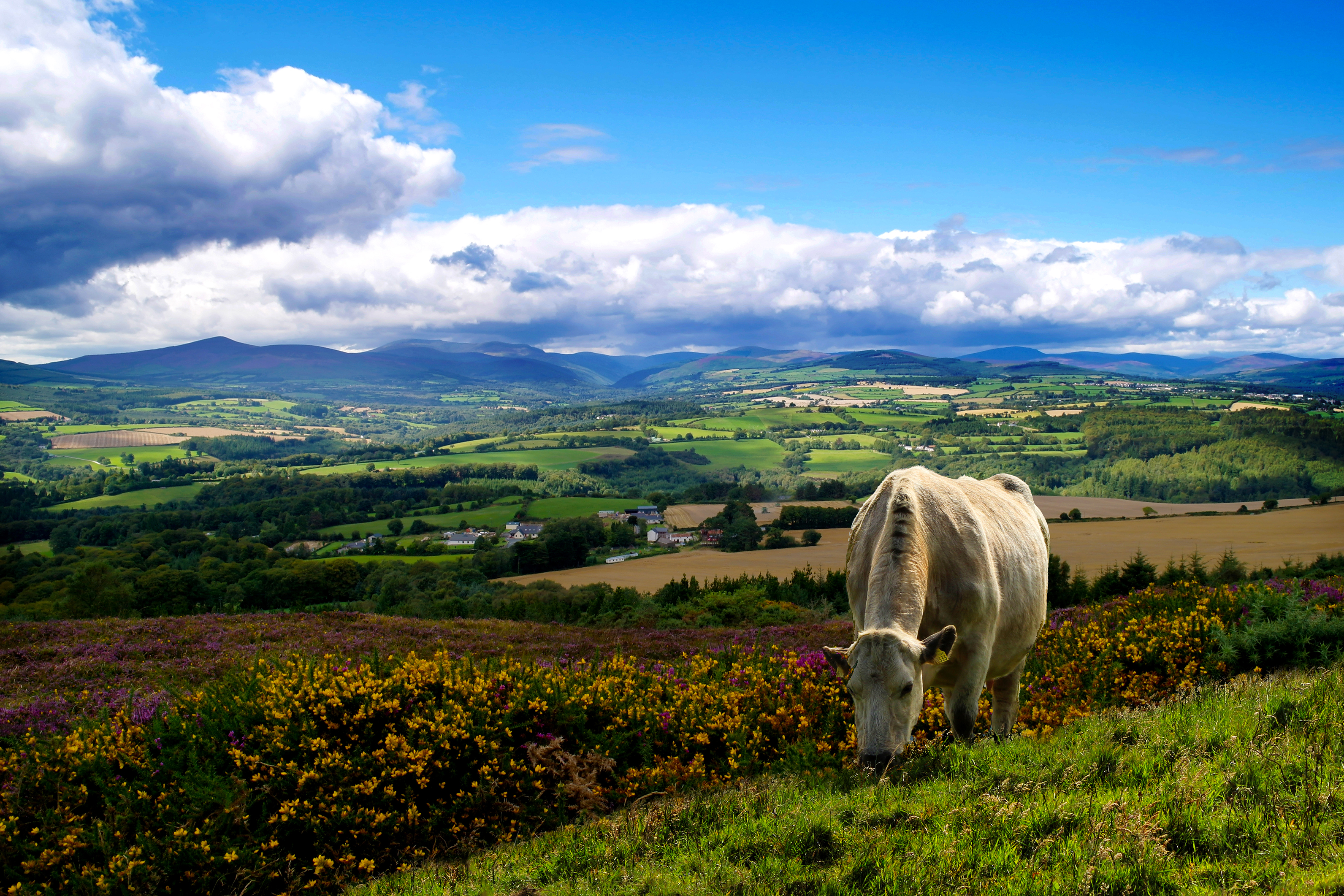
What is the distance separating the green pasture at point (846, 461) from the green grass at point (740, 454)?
9.18 metres

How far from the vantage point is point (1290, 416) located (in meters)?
126

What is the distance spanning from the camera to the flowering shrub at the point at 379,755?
601 cm

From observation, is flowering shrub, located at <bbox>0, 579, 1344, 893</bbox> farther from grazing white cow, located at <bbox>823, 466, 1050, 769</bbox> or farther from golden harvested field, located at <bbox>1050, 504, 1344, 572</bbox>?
golden harvested field, located at <bbox>1050, 504, 1344, 572</bbox>

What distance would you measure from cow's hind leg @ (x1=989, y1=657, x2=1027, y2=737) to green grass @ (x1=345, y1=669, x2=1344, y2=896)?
1.93m

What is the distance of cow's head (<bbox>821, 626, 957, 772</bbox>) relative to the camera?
581 centimetres

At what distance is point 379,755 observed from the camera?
7086 millimetres

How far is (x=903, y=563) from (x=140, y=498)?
524 feet

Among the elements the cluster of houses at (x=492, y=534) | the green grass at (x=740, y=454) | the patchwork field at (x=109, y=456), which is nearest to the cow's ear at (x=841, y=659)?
the cluster of houses at (x=492, y=534)

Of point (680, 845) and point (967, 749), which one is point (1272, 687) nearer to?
point (967, 749)

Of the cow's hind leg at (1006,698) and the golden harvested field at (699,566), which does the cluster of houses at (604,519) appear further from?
the cow's hind leg at (1006,698)

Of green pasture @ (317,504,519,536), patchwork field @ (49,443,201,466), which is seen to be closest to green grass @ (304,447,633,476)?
green pasture @ (317,504,519,536)

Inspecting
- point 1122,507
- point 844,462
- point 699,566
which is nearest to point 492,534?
point 699,566

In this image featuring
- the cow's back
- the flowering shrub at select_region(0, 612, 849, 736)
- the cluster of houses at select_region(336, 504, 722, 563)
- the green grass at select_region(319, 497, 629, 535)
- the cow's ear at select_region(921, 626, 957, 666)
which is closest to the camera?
the cow's ear at select_region(921, 626, 957, 666)

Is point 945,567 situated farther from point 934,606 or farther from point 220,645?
point 220,645
